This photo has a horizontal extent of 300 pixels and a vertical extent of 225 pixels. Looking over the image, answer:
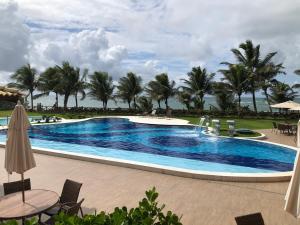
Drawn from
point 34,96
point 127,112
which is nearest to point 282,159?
point 127,112

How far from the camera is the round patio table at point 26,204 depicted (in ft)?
15.6

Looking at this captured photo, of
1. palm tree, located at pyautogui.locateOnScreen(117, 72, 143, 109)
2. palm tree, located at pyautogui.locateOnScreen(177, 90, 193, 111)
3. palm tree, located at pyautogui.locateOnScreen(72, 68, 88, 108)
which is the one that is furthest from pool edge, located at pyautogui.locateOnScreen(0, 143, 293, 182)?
palm tree, located at pyautogui.locateOnScreen(72, 68, 88, 108)

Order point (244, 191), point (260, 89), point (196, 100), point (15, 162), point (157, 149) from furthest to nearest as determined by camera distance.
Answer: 1. point (196, 100)
2. point (260, 89)
3. point (157, 149)
4. point (244, 191)
5. point (15, 162)

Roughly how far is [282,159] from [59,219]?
13587mm

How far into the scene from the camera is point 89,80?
40062 millimetres

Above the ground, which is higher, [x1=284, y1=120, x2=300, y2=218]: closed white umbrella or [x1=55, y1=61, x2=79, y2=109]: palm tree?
[x1=55, y1=61, x2=79, y2=109]: palm tree

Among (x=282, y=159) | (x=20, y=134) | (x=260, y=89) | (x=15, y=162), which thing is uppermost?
(x=260, y=89)

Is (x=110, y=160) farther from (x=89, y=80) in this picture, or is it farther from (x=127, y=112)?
(x=89, y=80)

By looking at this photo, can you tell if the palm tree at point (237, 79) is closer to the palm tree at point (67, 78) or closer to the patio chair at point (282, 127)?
the patio chair at point (282, 127)

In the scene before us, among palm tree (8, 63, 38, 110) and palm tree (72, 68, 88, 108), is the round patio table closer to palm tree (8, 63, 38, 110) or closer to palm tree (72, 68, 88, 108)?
palm tree (72, 68, 88, 108)

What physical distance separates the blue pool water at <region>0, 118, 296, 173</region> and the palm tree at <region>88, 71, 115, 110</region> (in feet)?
47.3

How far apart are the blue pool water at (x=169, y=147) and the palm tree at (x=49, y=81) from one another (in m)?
15.7

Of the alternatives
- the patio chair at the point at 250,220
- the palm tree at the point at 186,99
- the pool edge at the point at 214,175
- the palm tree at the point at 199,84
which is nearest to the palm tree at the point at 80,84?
the palm tree at the point at 186,99

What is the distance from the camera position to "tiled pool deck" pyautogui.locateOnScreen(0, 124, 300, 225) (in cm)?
637
